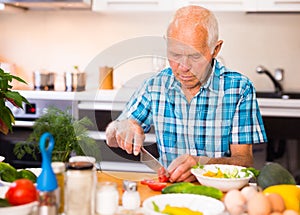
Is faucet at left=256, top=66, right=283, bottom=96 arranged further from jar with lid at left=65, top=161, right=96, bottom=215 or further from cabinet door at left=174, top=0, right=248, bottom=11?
jar with lid at left=65, top=161, right=96, bottom=215

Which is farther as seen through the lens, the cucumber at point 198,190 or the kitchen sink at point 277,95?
the kitchen sink at point 277,95

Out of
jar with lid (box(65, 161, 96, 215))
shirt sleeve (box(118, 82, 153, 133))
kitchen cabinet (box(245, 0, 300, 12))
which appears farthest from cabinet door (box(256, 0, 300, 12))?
jar with lid (box(65, 161, 96, 215))

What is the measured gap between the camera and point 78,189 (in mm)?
1055

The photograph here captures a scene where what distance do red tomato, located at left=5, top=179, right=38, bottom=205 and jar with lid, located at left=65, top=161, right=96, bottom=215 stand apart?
76 millimetres

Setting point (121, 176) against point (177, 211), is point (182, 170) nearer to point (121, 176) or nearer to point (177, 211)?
point (121, 176)

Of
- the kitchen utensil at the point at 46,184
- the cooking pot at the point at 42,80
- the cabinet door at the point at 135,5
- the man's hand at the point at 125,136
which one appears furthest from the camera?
the cooking pot at the point at 42,80

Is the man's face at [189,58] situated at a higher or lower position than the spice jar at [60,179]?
higher

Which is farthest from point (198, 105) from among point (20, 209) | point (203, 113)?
point (20, 209)

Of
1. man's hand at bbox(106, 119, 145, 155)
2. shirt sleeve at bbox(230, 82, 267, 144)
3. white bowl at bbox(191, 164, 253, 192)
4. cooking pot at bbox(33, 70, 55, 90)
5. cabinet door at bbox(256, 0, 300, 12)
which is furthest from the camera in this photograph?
cooking pot at bbox(33, 70, 55, 90)

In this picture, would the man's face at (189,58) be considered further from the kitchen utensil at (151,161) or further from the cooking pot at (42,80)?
the cooking pot at (42,80)

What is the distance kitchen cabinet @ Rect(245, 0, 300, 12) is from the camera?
3.12 meters

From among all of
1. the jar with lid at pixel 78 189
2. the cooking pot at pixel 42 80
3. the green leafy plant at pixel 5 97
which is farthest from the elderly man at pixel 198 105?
the cooking pot at pixel 42 80

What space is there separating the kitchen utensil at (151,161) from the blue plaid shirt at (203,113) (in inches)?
6.2

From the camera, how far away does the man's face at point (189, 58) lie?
1.49m
